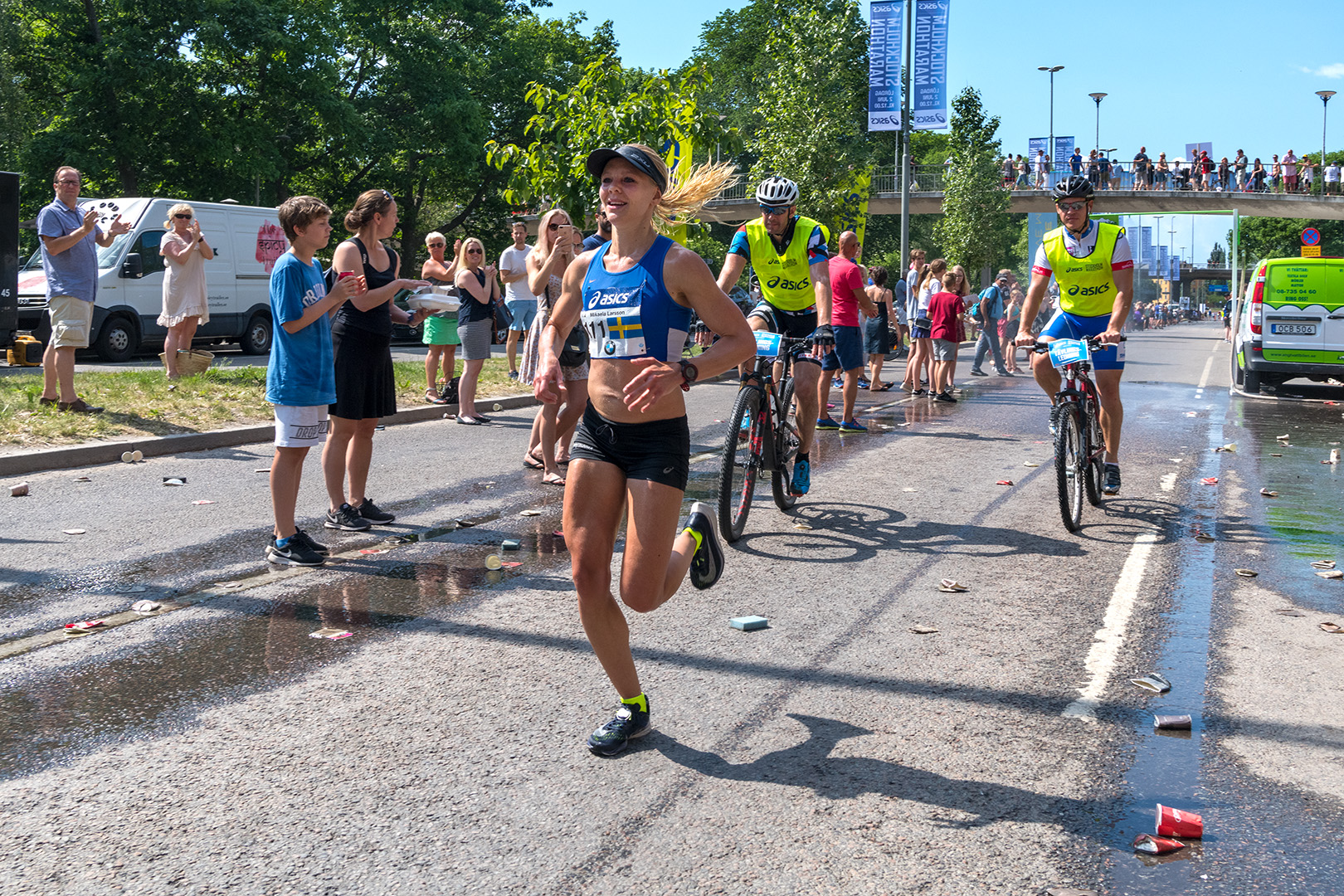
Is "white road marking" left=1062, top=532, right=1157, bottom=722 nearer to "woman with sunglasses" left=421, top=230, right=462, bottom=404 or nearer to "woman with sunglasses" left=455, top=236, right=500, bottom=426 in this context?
"woman with sunglasses" left=455, top=236, right=500, bottom=426

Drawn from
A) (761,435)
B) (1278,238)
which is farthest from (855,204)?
(1278,238)

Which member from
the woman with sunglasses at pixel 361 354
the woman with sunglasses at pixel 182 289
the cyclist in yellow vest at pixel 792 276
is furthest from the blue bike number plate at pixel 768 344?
the woman with sunglasses at pixel 182 289

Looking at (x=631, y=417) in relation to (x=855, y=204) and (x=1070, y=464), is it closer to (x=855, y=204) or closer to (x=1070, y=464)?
(x=1070, y=464)

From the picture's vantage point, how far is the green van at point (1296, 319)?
54.3ft

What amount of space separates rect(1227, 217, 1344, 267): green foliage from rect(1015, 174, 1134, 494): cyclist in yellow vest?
107m

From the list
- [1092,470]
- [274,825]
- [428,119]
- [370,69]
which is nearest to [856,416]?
[1092,470]

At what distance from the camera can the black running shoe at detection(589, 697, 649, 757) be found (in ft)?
12.4

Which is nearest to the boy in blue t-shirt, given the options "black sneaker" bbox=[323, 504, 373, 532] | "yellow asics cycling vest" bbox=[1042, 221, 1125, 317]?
"black sneaker" bbox=[323, 504, 373, 532]

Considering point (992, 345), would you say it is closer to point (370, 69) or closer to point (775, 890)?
point (775, 890)

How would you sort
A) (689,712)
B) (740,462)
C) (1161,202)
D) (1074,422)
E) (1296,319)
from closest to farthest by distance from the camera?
(689,712) → (740,462) → (1074,422) → (1296,319) → (1161,202)

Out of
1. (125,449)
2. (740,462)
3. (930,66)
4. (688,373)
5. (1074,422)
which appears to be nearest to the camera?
(688,373)

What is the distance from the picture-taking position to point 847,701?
4.31m

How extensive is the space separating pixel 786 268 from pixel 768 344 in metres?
0.88

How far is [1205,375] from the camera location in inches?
933
